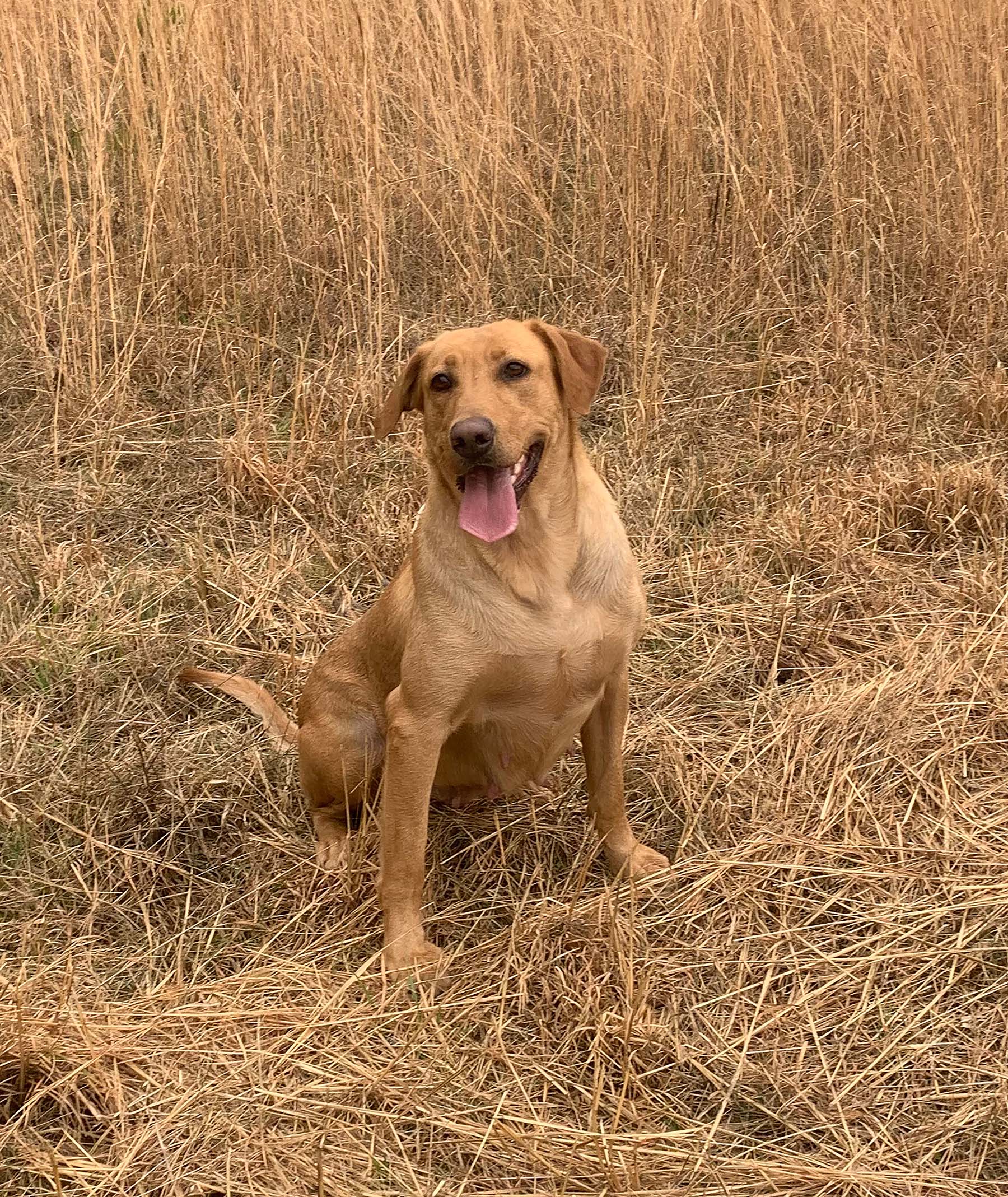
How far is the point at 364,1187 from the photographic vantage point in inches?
84.8

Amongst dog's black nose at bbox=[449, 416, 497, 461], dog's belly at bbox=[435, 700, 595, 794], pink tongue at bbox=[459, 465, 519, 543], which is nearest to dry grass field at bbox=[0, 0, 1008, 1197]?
dog's belly at bbox=[435, 700, 595, 794]

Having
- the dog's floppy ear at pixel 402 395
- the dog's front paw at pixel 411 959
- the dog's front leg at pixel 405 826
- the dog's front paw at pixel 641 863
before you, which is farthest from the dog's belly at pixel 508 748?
→ the dog's floppy ear at pixel 402 395

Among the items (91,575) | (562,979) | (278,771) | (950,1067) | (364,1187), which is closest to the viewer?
(364,1187)

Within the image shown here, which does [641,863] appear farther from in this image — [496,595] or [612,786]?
[496,595]

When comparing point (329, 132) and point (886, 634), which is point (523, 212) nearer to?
point (329, 132)

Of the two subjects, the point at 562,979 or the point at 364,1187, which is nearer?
the point at 364,1187

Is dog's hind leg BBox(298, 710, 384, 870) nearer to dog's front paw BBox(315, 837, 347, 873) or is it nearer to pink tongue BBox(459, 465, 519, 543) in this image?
dog's front paw BBox(315, 837, 347, 873)

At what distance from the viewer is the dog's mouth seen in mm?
2600

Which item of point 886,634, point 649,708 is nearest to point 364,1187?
point 649,708

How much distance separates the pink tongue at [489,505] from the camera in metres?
2.60

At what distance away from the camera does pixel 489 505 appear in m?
2.62

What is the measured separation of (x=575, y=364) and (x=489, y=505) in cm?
41

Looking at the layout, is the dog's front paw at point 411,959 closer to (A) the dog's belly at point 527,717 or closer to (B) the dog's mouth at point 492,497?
(A) the dog's belly at point 527,717

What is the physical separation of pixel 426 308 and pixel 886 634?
7.96ft
